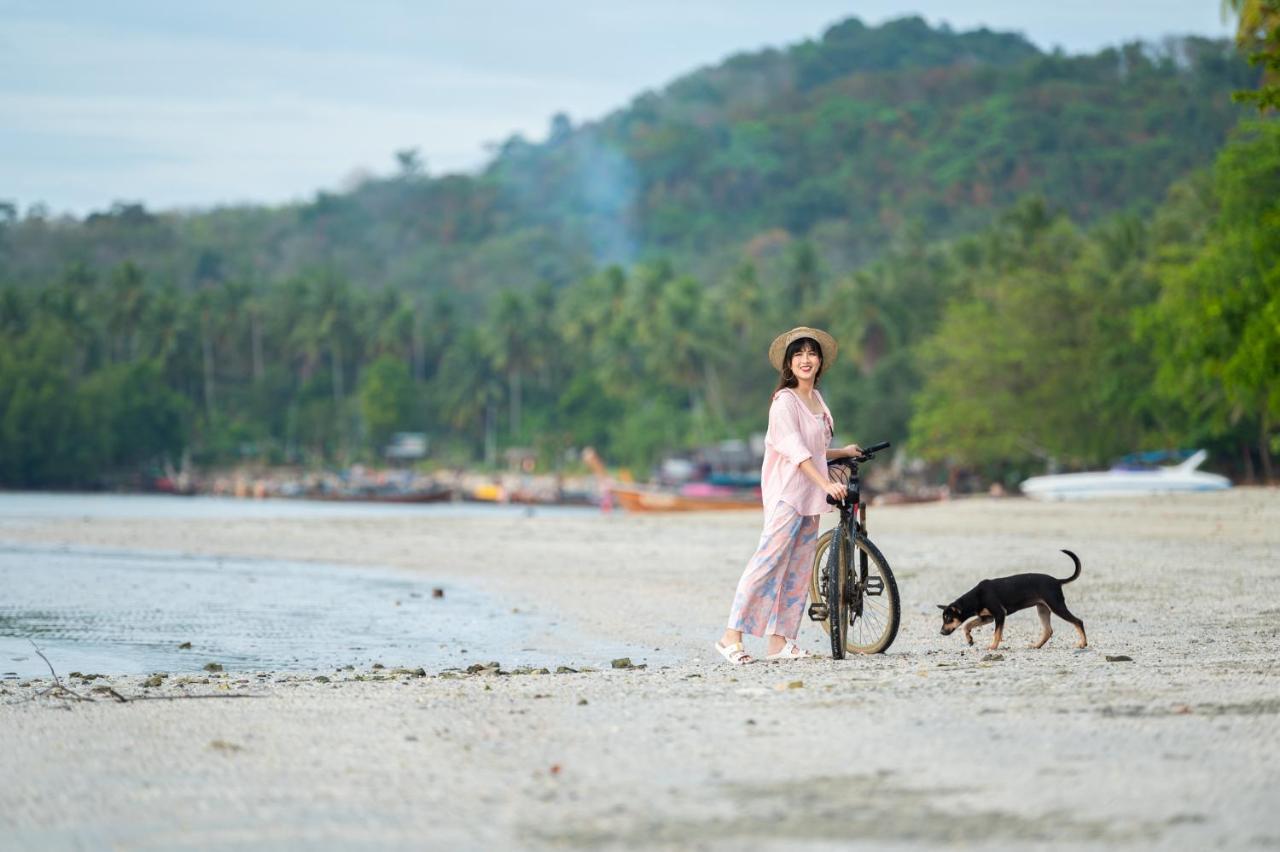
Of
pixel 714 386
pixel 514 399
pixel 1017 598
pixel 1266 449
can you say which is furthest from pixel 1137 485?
pixel 514 399

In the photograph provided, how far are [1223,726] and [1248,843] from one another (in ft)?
5.98

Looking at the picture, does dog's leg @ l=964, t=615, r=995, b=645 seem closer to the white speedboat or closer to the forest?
the forest

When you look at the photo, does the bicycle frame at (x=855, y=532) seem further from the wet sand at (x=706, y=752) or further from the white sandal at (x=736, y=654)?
the white sandal at (x=736, y=654)

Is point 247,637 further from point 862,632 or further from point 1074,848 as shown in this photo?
point 1074,848

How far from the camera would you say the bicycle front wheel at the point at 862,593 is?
910 centimetres

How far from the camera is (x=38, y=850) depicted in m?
4.82

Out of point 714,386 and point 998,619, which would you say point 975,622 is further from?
point 714,386

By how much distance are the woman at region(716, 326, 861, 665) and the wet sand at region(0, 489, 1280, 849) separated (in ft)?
1.17

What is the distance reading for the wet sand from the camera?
482 cm

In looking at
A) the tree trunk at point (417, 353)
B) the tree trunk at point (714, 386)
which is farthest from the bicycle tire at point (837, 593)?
the tree trunk at point (417, 353)

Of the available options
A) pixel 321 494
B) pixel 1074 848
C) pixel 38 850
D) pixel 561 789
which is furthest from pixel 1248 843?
pixel 321 494

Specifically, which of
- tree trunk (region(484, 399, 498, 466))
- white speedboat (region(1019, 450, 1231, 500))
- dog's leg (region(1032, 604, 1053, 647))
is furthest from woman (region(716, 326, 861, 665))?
tree trunk (region(484, 399, 498, 466))

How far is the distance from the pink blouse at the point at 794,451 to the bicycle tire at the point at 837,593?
265 millimetres

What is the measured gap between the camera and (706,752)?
5.98 m
